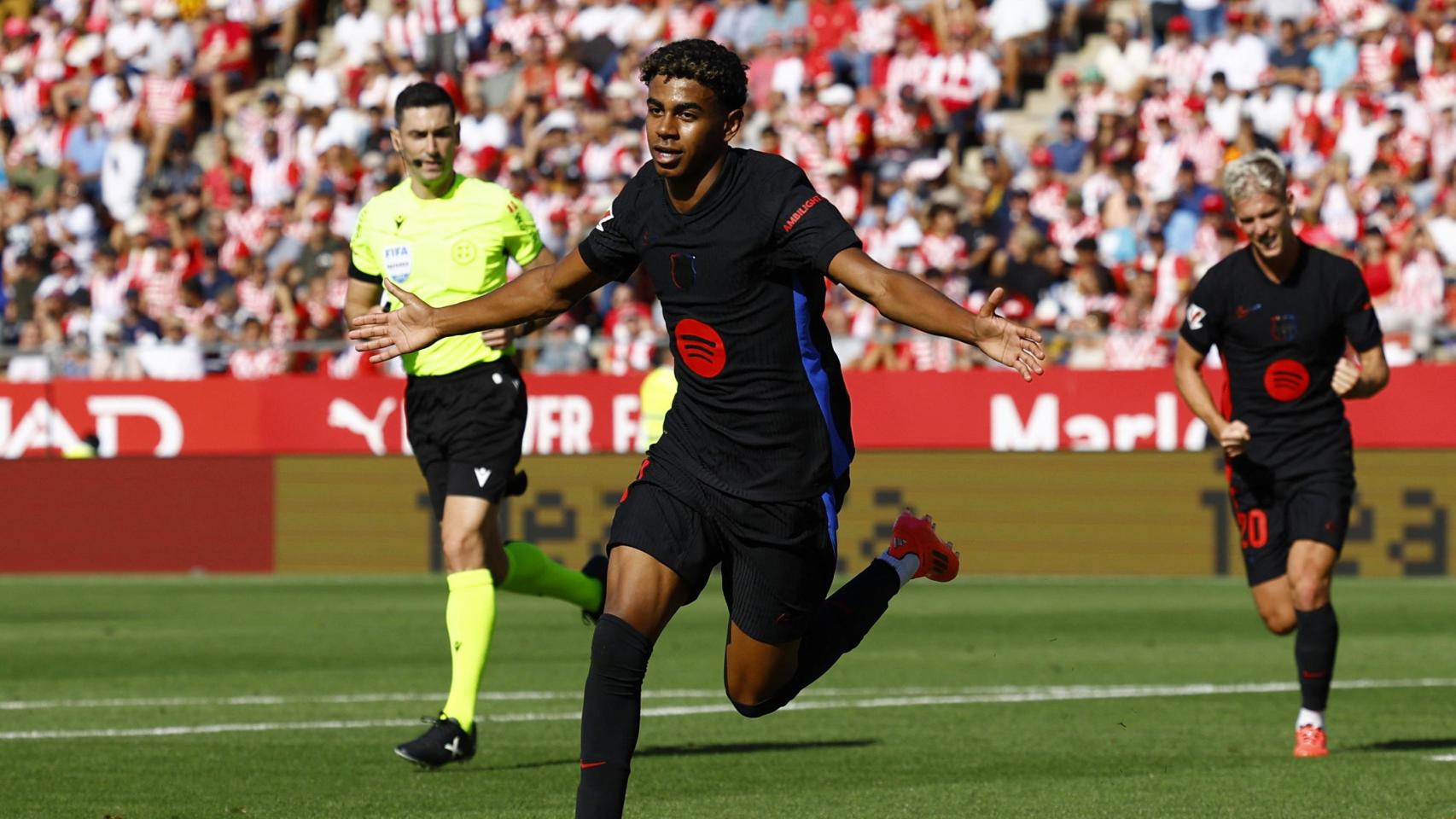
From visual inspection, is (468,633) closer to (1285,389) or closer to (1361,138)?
(1285,389)

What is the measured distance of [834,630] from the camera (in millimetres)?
7223

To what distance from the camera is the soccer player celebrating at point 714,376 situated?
6359 millimetres

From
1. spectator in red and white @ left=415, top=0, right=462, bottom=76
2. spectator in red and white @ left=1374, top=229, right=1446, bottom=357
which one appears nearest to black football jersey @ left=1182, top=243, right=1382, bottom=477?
spectator in red and white @ left=1374, top=229, right=1446, bottom=357

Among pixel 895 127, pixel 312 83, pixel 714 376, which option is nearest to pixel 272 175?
pixel 312 83

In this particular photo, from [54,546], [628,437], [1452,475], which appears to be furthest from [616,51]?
[1452,475]

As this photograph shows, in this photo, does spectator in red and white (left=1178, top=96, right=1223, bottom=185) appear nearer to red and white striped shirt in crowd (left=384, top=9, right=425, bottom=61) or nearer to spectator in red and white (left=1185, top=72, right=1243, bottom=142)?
spectator in red and white (left=1185, top=72, right=1243, bottom=142)

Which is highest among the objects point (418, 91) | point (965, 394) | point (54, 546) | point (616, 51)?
point (616, 51)

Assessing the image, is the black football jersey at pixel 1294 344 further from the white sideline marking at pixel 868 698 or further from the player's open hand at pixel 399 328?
the player's open hand at pixel 399 328

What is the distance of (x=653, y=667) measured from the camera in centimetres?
1363

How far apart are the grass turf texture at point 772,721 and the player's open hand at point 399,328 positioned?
70.6 inches

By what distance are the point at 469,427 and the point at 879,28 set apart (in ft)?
57.0

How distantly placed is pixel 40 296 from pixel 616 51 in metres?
7.47

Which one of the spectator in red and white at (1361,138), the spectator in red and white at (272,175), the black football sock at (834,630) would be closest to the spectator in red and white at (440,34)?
the spectator in red and white at (272,175)

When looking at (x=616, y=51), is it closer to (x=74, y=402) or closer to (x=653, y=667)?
(x=74, y=402)
